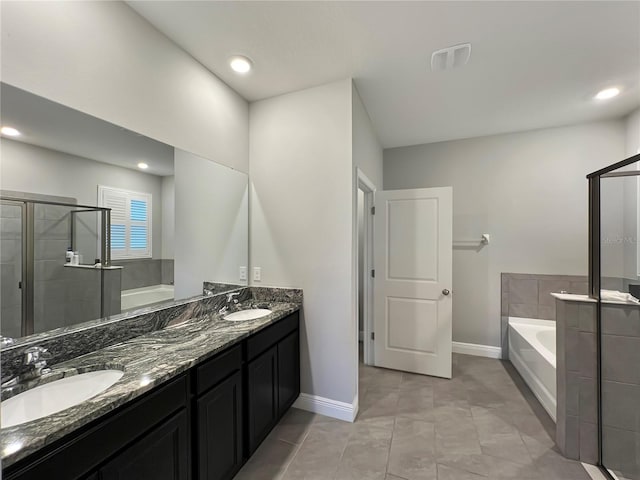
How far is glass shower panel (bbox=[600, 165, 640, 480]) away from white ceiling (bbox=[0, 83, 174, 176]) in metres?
2.94

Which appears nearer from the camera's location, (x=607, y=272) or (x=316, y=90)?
(x=607, y=272)

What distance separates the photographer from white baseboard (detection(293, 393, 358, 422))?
2.18 m

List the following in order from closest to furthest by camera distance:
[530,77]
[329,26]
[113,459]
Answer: [113,459] < [329,26] < [530,77]

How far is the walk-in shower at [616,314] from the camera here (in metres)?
1.61

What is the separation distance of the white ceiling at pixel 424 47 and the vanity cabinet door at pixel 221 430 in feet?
6.98

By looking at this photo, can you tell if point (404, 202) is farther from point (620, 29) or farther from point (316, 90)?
point (620, 29)

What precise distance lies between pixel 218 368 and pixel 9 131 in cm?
141

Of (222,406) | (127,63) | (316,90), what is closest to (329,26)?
(316,90)

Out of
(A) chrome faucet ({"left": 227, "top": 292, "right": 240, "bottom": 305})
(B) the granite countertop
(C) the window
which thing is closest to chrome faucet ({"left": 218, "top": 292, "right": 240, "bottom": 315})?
(A) chrome faucet ({"left": 227, "top": 292, "right": 240, "bottom": 305})

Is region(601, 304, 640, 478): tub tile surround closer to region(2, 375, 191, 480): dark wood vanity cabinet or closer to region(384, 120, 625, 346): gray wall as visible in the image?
region(384, 120, 625, 346): gray wall

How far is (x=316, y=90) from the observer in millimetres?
2301

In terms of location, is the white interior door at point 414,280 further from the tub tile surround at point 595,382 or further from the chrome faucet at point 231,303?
the chrome faucet at point 231,303

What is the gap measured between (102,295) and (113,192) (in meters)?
0.57

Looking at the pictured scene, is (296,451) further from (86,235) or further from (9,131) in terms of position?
(9,131)
